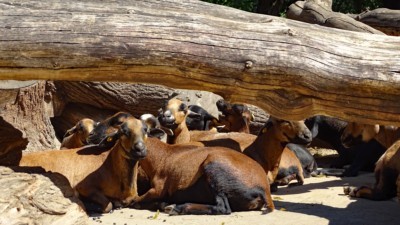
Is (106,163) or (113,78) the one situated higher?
(113,78)

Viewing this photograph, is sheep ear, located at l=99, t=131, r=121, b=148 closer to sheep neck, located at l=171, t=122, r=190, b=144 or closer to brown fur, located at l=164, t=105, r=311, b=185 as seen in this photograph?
brown fur, located at l=164, t=105, r=311, b=185

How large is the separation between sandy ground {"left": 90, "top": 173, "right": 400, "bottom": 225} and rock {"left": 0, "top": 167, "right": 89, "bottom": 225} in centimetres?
148

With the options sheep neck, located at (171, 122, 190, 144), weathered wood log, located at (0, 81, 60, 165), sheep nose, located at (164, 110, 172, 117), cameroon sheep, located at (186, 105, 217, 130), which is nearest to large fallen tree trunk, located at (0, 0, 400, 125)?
weathered wood log, located at (0, 81, 60, 165)

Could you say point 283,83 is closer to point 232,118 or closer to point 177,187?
point 177,187

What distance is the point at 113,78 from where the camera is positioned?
21.7 ft

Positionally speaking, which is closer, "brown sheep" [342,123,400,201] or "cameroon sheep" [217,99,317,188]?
"brown sheep" [342,123,400,201]

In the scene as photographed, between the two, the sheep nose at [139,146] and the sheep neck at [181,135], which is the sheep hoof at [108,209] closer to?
the sheep nose at [139,146]

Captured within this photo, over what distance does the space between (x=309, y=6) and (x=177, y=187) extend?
14.9 feet

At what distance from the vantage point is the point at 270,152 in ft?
37.7

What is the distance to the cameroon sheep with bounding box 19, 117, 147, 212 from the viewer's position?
31.4ft

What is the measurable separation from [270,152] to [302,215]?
229 centimetres

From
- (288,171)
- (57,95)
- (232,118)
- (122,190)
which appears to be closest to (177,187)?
(122,190)

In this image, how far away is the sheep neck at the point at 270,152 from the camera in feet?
37.6

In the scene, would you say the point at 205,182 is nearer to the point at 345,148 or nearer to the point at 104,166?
the point at 104,166
